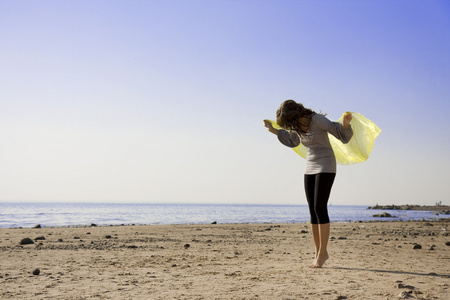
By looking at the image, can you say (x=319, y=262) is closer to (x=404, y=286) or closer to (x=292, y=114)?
(x=404, y=286)

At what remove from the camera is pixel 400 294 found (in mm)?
3482

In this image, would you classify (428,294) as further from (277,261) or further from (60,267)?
(60,267)

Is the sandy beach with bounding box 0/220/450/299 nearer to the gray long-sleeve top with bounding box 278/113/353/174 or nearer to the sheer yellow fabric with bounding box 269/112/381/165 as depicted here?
the gray long-sleeve top with bounding box 278/113/353/174

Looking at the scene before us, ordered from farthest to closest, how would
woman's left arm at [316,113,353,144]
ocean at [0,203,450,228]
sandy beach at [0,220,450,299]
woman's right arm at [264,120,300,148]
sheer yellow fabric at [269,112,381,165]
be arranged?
ocean at [0,203,450,228] → woman's right arm at [264,120,300,148] → sheer yellow fabric at [269,112,381,165] → woman's left arm at [316,113,353,144] → sandy beach at [0,220,450,299]

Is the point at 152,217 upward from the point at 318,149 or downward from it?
downward

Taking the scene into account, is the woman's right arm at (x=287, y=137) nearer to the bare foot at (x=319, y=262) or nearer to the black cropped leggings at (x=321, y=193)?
the black cropped leggings at (x=321, y=193)

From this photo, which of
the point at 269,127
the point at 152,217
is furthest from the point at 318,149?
the point at 152,217

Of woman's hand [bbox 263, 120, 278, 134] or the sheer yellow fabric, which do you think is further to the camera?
woman's hand [bbox 263, 120, 278, 134]

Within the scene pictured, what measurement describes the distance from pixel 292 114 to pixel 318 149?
23.9 inches

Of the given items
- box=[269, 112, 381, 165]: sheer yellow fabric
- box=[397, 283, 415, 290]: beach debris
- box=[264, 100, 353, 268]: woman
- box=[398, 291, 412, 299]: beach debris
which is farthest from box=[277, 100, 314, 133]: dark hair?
box=[398, 291, 412, 299]: beach debris

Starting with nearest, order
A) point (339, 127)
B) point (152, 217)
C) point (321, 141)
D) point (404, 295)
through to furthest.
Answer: point (404, 295), point (339, 127), point (321, 141), point (152, 217)

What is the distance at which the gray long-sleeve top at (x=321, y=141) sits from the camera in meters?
5.06

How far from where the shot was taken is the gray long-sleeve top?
16.6 feet

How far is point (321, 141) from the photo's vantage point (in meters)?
5.21
